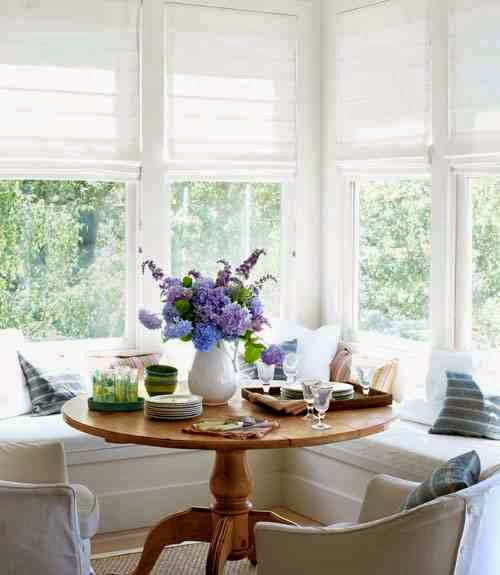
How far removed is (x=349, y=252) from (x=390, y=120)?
32.3 inches

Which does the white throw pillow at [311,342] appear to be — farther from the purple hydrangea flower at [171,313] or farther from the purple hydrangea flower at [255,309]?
the purple hydrangea flower at [171,313]

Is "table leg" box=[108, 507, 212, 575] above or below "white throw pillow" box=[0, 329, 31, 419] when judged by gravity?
below

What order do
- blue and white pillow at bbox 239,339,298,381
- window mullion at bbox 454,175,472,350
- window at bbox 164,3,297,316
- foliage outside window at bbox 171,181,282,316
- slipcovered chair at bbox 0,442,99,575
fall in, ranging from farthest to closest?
foliage outside window at bbox 171,181,282,316
window at bbox 164,3,297,316
blue and white pillow at bbox 239,339,298,381
window mullion at bbox 454,175,472,350
slipcovered chair at bbox 0,442,99,575

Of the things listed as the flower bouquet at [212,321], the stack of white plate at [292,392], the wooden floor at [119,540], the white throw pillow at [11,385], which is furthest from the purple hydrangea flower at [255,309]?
the white throw pillow at [11,385]

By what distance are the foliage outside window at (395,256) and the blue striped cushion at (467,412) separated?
2.51 ft

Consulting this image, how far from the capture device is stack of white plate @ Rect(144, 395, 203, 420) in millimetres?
Result: 3355

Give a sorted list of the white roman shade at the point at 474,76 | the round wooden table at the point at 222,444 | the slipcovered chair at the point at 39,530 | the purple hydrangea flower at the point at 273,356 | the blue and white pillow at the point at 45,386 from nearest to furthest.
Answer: the slipcovered chair at the point at 39,530, the round wooden table at the point at 222,444, the purple hydrangea flower at the point at 273,356, the white roman shade at the point at 474,76, the blue and white pillow at the point at 45,386

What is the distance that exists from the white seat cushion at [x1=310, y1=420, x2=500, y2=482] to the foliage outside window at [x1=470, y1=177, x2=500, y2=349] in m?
0.59

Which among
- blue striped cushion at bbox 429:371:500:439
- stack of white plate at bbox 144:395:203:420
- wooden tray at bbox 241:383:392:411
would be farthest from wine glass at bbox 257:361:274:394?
blue striped cushion at bbox 429:371:500:439

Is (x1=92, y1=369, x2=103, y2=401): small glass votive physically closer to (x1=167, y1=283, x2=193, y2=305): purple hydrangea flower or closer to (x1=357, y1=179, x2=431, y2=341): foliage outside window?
(x1=167, y1=283, x2=193, y2=305): purple hydrangea flower

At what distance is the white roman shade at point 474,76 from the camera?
445cm

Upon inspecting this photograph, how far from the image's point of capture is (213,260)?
5441 mm

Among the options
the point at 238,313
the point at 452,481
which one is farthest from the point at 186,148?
the point at 452,481

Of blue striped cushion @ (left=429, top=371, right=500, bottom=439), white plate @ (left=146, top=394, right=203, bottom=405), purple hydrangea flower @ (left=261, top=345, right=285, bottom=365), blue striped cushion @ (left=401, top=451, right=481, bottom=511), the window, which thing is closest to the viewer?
blue striped cushion @ (left=401, top=451, right=481, bottom=511)
